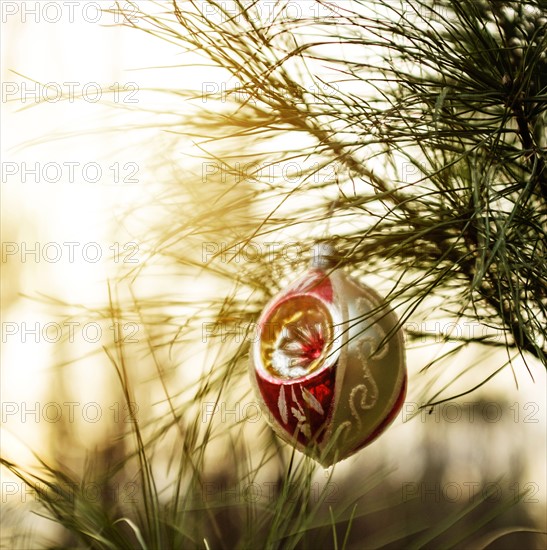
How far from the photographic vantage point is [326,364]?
644 millimetres

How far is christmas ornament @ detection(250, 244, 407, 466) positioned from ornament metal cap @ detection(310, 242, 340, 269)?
0.4 inches

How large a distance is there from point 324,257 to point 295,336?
71 mm

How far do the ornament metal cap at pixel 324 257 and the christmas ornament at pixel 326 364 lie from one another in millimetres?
10

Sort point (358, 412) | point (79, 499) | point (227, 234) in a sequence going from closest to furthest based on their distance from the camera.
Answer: point (79, 499) → point (358, 412) → point (227, 234)

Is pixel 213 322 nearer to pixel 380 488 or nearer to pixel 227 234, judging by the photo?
pixel 227 234

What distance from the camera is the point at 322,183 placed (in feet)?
2.60

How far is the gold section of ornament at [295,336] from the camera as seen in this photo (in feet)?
2.15

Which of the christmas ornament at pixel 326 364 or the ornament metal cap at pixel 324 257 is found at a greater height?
the ornament metal cap at pixel 324 257

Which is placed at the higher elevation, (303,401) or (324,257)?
(324,257)

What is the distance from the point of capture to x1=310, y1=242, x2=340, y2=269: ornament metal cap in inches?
27.1

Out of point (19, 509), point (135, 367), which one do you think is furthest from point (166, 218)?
point (135, 367)

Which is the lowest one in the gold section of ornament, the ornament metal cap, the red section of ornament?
the red section of ornament

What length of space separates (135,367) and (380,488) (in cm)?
66

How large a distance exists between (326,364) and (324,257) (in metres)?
0.09
